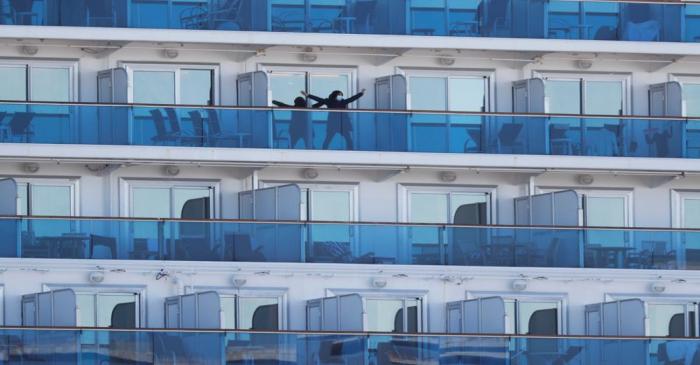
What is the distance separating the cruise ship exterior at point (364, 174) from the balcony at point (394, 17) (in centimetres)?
3

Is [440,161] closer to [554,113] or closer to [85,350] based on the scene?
[554,113]

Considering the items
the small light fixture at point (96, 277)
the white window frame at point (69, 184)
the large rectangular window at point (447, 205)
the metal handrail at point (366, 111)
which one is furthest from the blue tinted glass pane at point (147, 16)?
the large rectangular window at point (447, 205)

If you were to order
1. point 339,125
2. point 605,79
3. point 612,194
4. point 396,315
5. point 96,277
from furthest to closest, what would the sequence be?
point 605,79 < point 612,194 < point 396,315 < point 339,125 < point 96,277

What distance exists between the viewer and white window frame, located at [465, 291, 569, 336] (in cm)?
5106

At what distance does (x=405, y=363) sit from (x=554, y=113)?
552 cm

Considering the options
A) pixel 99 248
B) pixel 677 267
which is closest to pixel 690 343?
pixel 677 267

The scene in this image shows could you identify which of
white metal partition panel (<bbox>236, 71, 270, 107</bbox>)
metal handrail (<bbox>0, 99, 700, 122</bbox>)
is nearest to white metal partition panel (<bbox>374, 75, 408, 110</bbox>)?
metal handrail (<bbox>0, 99, 700, 122</bbox>)

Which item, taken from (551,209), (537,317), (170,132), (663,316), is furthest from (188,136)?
(663,316)

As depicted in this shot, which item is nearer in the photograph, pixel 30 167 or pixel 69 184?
pixel 30 167

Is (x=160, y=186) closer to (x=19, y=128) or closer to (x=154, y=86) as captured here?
(x=154, y=86)

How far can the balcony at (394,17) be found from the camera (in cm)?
5072

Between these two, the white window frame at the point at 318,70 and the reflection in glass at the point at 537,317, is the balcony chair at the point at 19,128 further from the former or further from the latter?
the reflection in glass at the point at 537,317

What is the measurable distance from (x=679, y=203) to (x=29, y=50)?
1040 cm

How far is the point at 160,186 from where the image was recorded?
169ft
